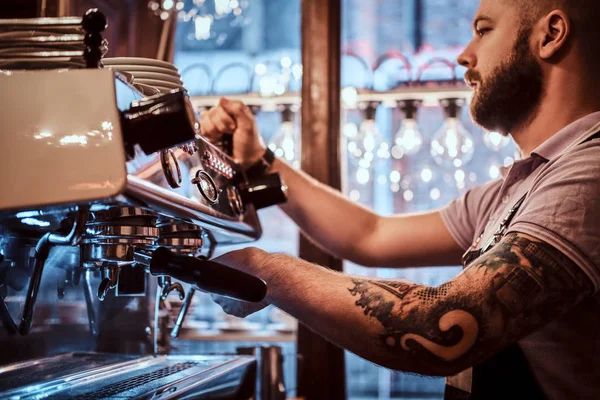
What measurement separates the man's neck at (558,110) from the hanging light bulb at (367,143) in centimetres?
100

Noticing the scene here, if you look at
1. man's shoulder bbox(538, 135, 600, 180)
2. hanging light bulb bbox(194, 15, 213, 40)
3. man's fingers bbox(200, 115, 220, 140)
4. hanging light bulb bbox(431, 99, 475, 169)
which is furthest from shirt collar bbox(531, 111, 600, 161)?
hanging light bulb bbox(194, 15, 213, 40)

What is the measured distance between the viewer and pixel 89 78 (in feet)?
2.23

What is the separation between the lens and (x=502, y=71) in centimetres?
135

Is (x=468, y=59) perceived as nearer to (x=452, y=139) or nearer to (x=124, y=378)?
(x=452, y=139)

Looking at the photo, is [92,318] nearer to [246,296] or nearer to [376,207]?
[246,296]

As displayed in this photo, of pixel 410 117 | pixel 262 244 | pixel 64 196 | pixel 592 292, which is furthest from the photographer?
pixel 262 244

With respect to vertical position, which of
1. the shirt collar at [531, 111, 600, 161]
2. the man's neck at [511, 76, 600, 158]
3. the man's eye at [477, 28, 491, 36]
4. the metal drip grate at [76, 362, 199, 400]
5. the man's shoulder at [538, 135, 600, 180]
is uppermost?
the man's eye at [477, 28, 491, 36]

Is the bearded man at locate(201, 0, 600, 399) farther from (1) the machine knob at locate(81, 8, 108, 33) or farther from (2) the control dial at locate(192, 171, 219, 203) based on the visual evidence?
(1) the machine knob at locate(81, 8, 108, 33)

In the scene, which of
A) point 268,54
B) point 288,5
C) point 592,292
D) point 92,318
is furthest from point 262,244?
point 592,292

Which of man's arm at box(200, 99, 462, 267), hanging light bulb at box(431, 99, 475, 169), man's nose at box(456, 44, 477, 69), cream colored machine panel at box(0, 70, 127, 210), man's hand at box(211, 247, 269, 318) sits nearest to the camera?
cream colored machine panel at box(0, 70, 127, 210)

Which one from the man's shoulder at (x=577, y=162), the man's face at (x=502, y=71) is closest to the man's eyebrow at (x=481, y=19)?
the man's face at (x=502, y=71)

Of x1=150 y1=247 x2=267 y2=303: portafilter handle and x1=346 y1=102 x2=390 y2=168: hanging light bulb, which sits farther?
x1=346 y1=102 x2=390 y2=168: hanging light bulb

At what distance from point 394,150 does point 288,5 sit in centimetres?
98

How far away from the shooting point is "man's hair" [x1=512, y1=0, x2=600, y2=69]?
1.29 metres
